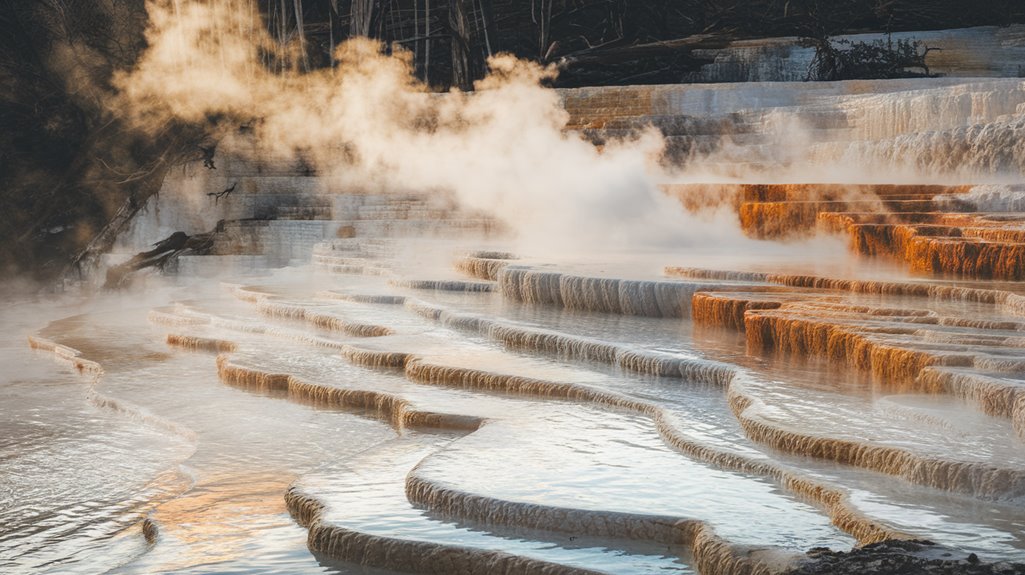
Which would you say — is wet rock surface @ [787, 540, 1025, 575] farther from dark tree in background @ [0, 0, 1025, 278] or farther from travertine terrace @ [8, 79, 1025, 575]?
dark tree in background @ [0, 0, 1025, 278]

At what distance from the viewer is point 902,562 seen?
332 cm

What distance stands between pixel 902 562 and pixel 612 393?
124 inches

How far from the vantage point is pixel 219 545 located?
460 cm

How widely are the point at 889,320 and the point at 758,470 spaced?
Result: 246 cm

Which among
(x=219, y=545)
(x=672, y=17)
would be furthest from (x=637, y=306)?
(x=672, y=17)

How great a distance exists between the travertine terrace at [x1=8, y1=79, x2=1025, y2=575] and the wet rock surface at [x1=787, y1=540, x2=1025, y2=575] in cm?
3

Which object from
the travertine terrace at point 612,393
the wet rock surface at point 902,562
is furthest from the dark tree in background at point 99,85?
the wet rock surface at point 902,562

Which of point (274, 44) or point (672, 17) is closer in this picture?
point (274, 44)

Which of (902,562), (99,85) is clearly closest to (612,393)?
(902,562)

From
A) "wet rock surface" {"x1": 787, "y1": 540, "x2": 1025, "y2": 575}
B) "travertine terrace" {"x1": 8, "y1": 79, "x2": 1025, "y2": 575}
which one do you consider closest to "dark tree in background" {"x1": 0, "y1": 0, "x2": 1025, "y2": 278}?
"travertine terrace" {"x1": 8, "y1": 79, "x2": 1025, "y2": 575}

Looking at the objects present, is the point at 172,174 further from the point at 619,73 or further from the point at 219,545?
the point at 219,545

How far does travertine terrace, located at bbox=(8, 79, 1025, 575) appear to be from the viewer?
433 cm

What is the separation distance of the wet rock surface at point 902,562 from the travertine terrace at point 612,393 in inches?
1.0

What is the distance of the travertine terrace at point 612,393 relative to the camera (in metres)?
4.33
